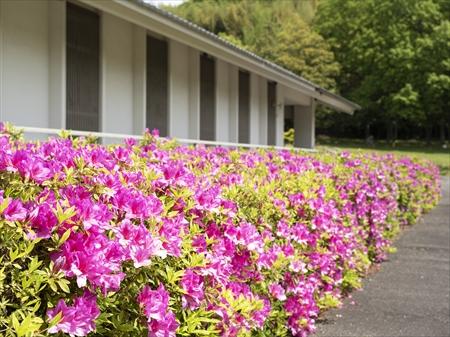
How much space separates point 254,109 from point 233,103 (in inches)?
71.0

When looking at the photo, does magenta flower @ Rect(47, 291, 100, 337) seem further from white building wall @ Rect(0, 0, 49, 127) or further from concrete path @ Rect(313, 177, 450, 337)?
white building wall @ Rect(0, 0, 49, 127)

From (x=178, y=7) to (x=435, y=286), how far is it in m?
51.6

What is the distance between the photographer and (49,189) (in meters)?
2.19

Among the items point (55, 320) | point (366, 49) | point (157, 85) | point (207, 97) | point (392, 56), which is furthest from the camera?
point (366, 49)

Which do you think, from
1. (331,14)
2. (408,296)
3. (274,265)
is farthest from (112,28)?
(331,14)

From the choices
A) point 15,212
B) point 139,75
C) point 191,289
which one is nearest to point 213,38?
point 139,75

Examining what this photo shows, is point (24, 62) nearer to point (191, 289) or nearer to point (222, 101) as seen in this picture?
point (191, 289)

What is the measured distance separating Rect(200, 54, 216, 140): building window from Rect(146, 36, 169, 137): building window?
A: 5.75 ft

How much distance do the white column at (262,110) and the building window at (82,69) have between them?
28.6 feet

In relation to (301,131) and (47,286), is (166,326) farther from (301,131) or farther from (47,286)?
(301,131)

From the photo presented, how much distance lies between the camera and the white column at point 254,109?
53.4 ft

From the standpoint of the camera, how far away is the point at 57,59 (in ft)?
26.3

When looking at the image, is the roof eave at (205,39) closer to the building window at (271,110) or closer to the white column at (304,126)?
the building window at (271,110)

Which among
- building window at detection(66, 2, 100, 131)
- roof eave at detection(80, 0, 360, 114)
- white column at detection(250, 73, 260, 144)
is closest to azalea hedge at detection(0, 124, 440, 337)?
roof eave at detection(80, 0, 360, 114)
